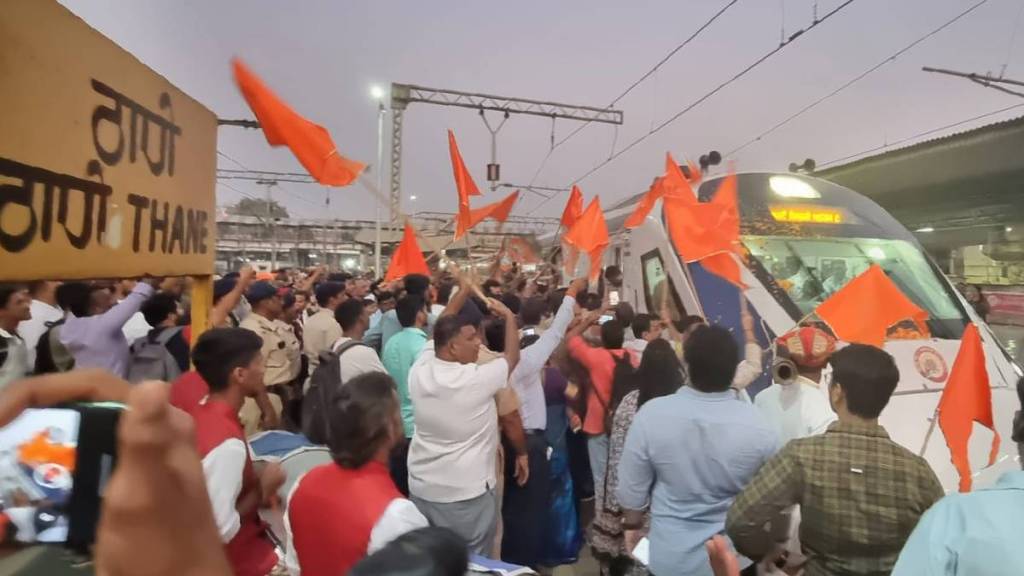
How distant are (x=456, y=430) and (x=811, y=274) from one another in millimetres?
4625

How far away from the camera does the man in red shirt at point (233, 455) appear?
1934 mm

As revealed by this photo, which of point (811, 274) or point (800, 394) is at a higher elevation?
point (811, 274)

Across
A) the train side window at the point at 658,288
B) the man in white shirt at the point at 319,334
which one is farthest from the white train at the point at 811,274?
the man in white shirt at the point at 319,334

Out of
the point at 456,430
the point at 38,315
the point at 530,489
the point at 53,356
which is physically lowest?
the point at 530,489

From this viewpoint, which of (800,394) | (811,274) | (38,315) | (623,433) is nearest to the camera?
(800,394)

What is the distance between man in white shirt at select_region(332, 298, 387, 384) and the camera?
148 inches

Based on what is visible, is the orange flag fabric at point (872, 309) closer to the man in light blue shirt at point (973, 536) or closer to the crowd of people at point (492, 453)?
the crowd of people at point (492, 453)

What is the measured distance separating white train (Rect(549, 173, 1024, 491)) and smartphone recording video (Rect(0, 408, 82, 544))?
15.3 ft

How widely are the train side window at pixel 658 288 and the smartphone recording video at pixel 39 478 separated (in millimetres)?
5553

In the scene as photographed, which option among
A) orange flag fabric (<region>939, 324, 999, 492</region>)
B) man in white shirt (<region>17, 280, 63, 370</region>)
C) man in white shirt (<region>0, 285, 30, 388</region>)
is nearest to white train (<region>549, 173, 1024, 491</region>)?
orange flag fabric (<region>939, 324, 999, 492</region>)

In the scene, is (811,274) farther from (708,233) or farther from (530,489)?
(530,489)

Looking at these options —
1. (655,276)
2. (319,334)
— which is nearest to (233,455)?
(319,334)

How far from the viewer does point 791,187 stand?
22.9ft

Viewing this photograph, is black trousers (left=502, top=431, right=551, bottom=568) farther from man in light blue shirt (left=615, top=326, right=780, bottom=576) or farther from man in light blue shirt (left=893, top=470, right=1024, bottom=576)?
man in light blue shirt (left=893, top=470, right=1024, bottom=576)
